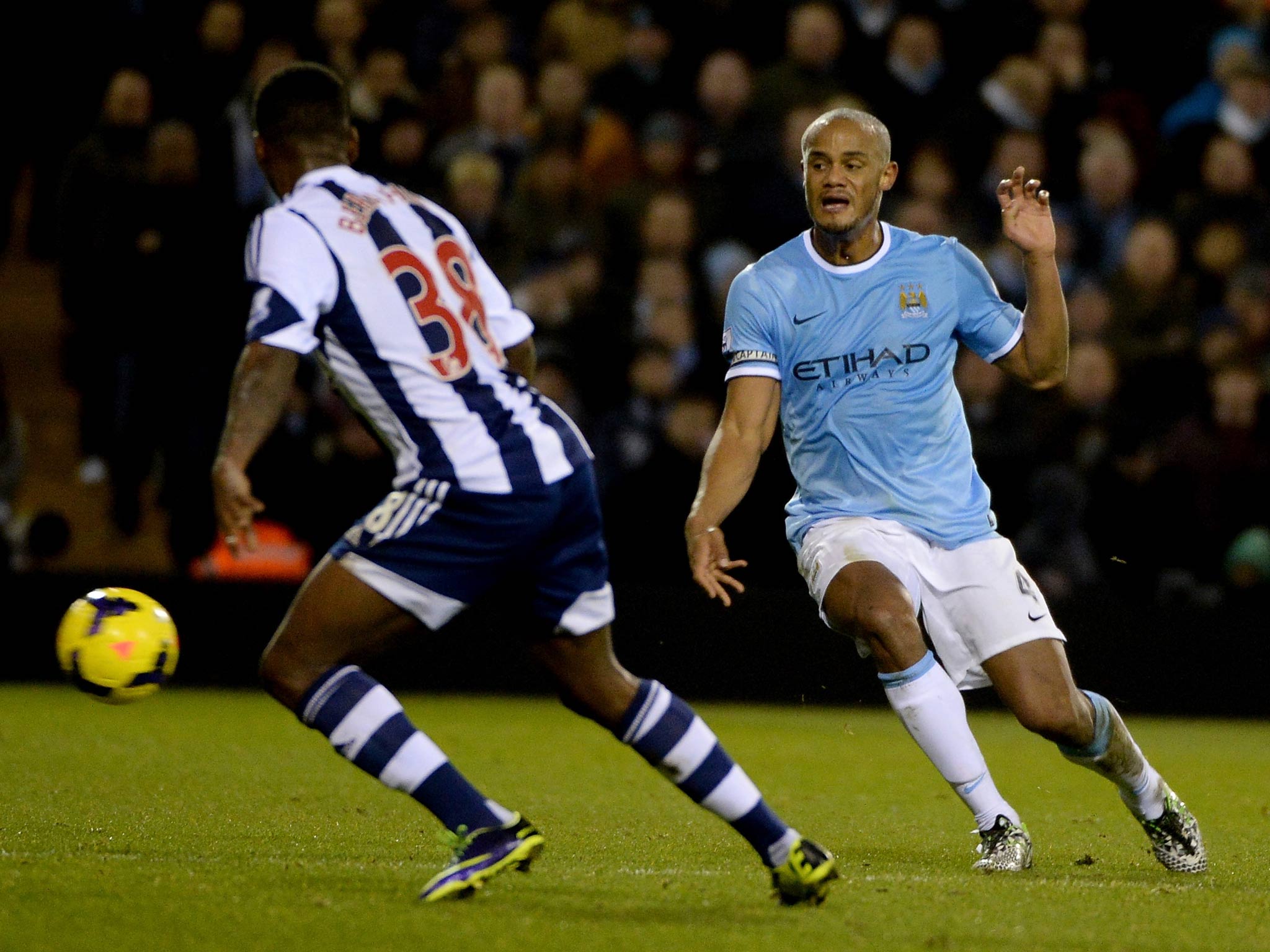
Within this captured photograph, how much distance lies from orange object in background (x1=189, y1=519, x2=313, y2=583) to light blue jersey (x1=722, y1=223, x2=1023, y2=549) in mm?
5624

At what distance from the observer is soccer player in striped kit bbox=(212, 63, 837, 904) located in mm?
4387

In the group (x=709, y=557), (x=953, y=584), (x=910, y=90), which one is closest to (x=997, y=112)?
(x=910, y=90)

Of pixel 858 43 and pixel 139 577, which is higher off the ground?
pixel 858 43

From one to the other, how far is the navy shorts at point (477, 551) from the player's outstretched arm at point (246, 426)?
24 cm

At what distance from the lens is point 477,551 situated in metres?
4.43

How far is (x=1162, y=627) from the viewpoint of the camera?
10.3 meters

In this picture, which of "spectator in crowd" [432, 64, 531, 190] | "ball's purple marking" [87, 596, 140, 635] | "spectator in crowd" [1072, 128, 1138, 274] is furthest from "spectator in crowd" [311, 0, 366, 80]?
"ball's purple marking" [87, 596, 140, 635]

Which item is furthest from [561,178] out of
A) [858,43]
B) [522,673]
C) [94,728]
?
[94,728]

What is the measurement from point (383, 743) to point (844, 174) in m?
2.29

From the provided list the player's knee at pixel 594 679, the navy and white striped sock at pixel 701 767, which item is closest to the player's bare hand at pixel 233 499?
the player's knee at pixel 594 679

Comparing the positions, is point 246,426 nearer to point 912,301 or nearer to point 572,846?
point 572,846

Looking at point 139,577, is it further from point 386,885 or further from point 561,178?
point 386,885

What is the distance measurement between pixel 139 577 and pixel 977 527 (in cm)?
618

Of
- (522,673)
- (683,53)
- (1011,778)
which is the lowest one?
(522,673)
